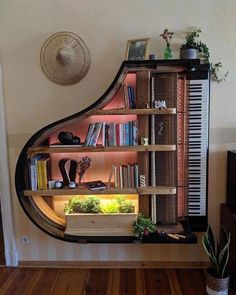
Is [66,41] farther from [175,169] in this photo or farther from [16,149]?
[175,169]

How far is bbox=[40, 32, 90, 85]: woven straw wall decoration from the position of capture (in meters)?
2.42

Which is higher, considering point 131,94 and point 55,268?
point 131,94

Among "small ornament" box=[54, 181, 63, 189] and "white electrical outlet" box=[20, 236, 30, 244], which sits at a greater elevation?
"small ornament" box=[54, 181, 63, 189]

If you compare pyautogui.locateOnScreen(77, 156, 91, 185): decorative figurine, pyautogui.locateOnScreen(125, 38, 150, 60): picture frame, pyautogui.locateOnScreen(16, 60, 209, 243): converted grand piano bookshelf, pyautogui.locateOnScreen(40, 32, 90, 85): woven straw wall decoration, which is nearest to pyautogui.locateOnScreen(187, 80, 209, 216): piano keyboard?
pyautogui.locateOnScreen(16, 60, 209, 243): converted grand piano bookshelf

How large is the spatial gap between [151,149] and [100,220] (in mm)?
766

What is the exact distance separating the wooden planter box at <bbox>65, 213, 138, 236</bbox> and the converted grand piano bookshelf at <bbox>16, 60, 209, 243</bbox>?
0.04 metres

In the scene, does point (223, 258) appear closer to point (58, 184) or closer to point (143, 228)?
point (143, 228)

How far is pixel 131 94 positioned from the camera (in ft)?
7.38

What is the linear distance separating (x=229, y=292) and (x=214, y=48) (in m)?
2.16

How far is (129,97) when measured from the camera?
224cm

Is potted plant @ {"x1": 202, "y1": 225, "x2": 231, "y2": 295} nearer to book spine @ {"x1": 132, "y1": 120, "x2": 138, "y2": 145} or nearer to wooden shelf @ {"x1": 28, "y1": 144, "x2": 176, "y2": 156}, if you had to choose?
wooden shelf @ {"x1": 28, "y1": 144, "x2": 176, "y2": 156}

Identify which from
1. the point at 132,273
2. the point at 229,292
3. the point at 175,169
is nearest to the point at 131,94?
the point at 175,169

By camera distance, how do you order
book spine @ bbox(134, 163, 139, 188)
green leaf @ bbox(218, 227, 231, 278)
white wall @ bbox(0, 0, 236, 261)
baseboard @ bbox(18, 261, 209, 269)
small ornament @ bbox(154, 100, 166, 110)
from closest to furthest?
green leaf @ bbox(218, 227, 231, 278)
small ornament @ bbox(154, 100, 166, 110)
book spine @ bbox(134, 163, 139, 188)
white wall @ bbox(0, 0, 236, 261)
baseboard @ bbox(18, 261, 209, 269)

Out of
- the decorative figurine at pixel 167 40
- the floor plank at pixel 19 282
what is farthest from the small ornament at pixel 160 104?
the floor plank at pixel 19 282
